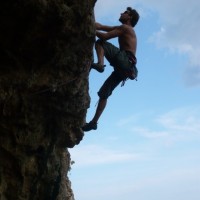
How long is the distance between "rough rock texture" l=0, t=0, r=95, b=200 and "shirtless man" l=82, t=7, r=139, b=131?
1.32 ft

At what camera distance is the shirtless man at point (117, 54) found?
8.64 m

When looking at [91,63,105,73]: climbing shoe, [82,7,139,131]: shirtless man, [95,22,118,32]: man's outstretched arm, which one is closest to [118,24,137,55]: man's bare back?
[82,7,139,131]: shirtless man

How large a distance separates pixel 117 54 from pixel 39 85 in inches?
73.4

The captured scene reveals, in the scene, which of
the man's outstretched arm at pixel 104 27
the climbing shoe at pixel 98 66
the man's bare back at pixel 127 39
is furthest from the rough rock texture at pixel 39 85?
the man's bare back at pixel 127 39

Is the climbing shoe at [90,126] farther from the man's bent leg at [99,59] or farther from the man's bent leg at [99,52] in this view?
the man's bent leg at [99,52]

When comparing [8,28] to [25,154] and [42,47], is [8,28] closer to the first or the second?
[42,47]

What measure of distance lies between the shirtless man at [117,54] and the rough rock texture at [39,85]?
403mm

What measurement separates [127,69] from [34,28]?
249 centimetres

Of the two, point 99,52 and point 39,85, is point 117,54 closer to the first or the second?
point 99,52

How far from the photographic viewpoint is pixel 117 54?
866 cm

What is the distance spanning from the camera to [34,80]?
8.05 meters

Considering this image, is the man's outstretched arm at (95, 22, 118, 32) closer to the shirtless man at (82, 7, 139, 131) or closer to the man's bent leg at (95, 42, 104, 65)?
the shirtless man at (82, 7, 139, 131)

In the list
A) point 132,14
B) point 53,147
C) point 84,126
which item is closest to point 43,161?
point 53,147

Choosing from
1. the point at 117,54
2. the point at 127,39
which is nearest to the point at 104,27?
the point at 127,39
